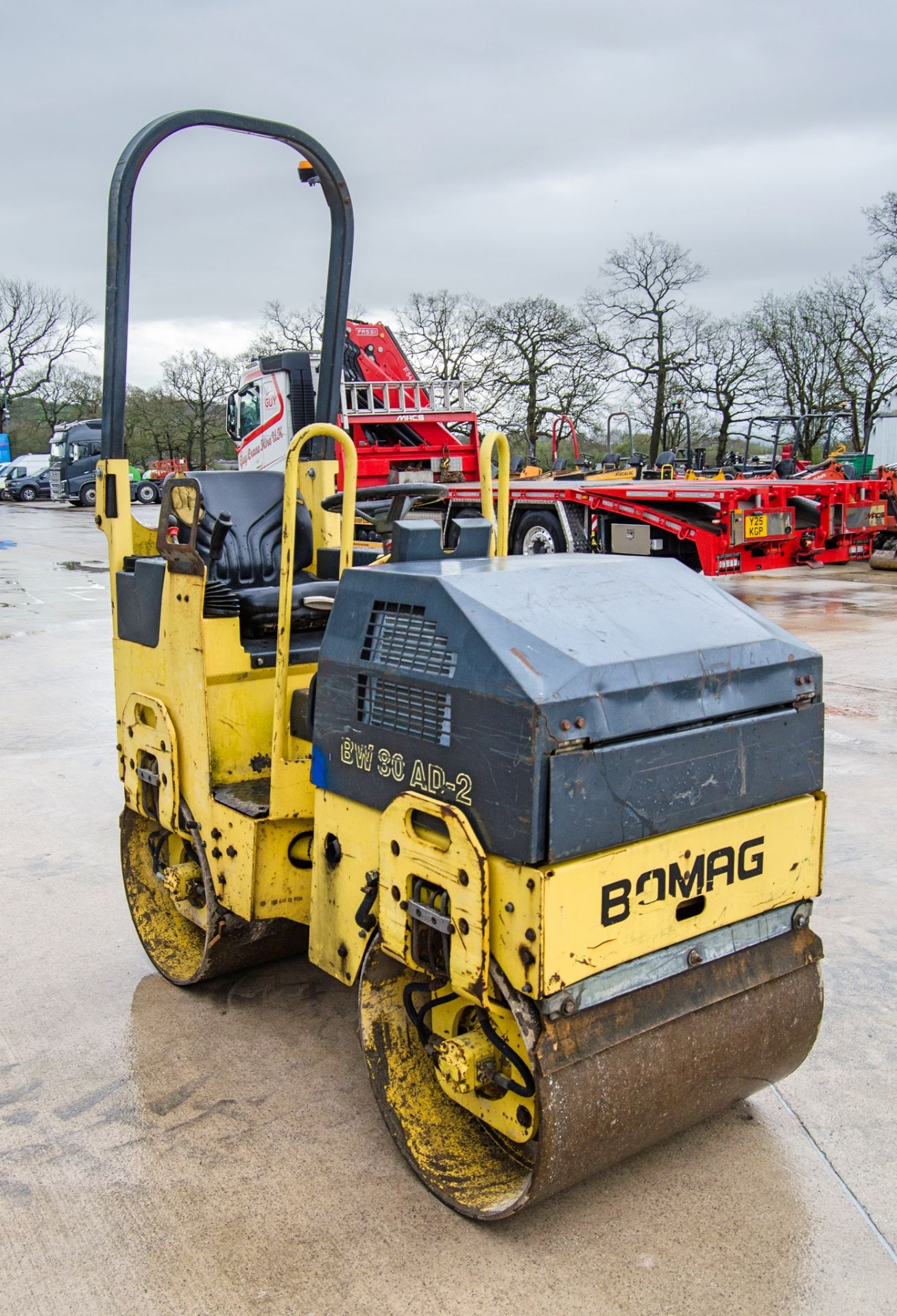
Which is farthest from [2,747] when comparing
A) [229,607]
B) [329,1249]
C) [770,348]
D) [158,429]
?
[158,429]

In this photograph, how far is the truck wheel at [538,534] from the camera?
41.8 ft

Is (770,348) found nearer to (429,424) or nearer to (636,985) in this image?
(429,424)

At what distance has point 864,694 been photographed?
7250 mm

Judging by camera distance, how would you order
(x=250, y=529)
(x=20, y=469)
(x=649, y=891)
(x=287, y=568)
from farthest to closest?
(x=20, y=469) < (x=250, y=529) < (x=287, y=568) < (x=649, y=891)

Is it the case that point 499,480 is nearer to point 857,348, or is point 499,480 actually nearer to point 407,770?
point 407,770

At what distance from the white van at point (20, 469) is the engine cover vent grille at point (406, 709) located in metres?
38.1

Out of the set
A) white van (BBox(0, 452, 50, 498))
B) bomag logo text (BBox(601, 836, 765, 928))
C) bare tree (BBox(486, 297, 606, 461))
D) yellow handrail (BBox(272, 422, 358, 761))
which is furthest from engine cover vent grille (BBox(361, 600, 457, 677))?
white van (BBox(0, 452, 50, 498))

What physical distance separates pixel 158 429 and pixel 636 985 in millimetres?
41187

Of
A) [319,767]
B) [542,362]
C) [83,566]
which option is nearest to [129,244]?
[319,767]

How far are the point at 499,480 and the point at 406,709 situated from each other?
1.04 metres

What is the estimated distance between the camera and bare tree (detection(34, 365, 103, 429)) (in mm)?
48500

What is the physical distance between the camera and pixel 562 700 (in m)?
2.04

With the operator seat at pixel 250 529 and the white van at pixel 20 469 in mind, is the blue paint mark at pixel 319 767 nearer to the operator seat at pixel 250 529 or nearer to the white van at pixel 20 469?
the operator seat at pixel 250 529

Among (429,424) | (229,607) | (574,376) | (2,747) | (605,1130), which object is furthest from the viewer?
(574,376)
